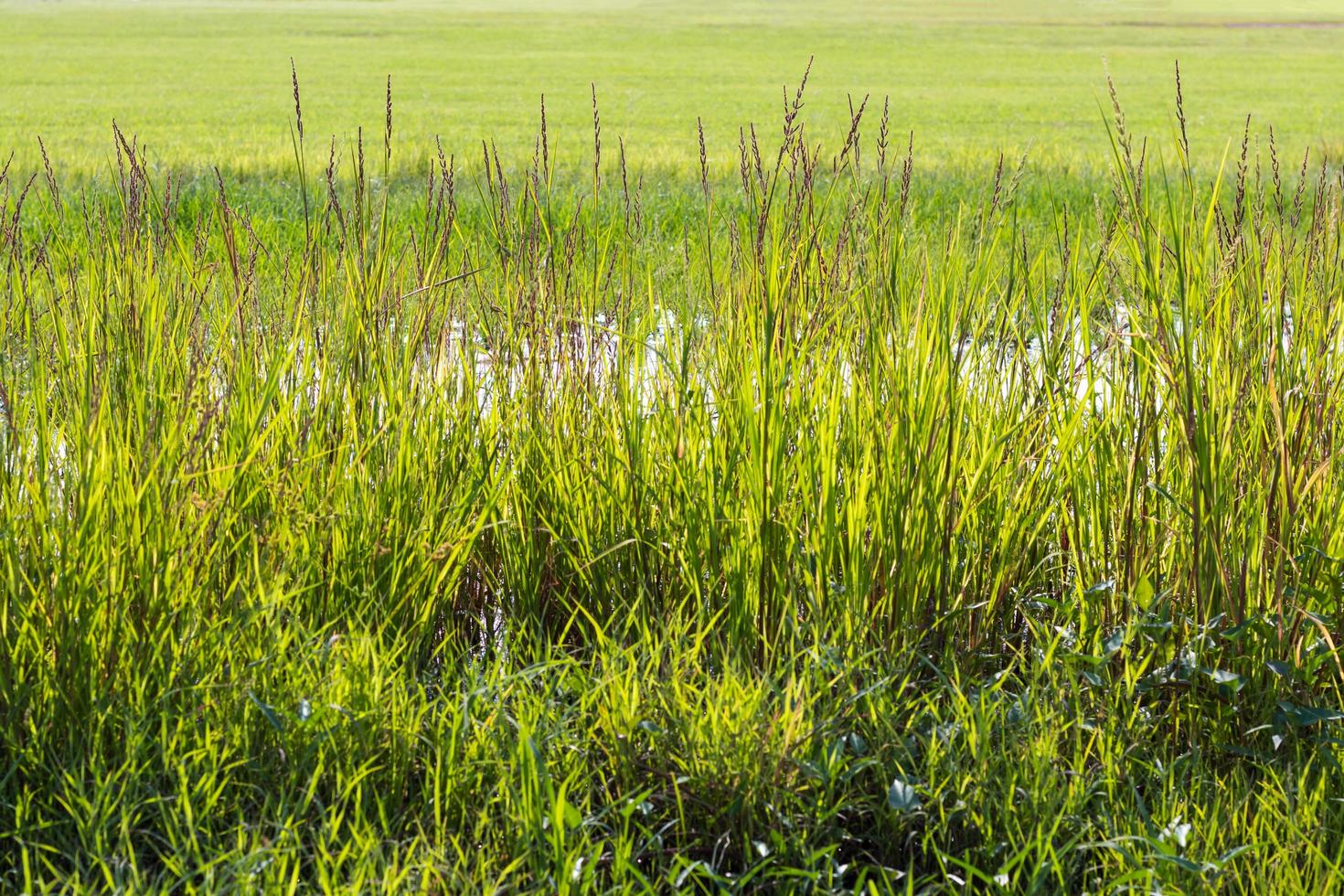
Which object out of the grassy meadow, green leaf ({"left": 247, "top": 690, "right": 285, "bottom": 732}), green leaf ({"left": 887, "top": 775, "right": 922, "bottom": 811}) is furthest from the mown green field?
green leaf ({"left": 247, "top": 690, "right": 285, "bottom": 732})

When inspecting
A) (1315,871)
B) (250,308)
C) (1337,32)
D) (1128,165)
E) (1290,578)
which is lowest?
(1315,871)

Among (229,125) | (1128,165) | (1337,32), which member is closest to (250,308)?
(1128,165)

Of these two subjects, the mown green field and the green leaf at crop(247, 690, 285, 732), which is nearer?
the green leaf at crop(247, 690, 285, 732)

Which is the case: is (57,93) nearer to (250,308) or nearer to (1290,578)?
(250,308)

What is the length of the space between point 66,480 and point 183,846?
0.62m

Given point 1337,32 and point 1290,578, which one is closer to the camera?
point 1290,578

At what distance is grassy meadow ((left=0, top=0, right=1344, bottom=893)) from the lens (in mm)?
1729

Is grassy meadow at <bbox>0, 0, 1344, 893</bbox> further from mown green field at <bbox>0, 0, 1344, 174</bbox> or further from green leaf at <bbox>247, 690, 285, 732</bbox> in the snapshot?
mown green field at <bbox>0, 0, 1344, 174</bbox>

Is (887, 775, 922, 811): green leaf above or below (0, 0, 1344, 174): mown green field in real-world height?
below

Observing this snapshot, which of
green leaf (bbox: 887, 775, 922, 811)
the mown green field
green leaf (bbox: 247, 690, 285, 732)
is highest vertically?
the mown green field

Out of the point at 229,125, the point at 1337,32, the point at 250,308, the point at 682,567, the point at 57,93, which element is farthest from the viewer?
the point at 1337,32

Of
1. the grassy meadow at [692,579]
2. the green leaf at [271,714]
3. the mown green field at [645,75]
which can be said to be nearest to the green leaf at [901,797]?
the grassy meadow at [692,579]

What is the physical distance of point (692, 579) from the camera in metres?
2.15

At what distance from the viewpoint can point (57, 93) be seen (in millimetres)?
20797
